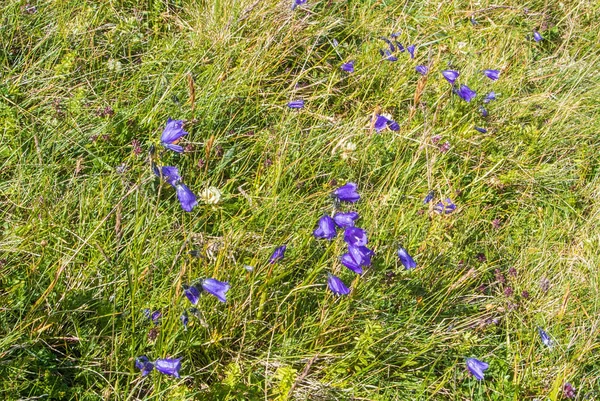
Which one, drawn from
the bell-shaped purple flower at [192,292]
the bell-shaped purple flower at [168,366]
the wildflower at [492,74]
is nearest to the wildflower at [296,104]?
the wildflower at [492,74]

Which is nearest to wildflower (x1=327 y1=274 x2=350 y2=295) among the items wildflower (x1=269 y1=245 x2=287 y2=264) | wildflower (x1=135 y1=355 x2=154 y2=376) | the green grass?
the green grass

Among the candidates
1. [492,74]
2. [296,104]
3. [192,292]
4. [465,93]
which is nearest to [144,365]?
[192,292]

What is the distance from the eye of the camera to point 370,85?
305 centimetres

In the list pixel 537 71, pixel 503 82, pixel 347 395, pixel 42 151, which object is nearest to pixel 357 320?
pixel 347 395

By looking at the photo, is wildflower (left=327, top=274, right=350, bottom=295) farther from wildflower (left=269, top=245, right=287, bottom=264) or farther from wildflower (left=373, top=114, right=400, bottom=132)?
wildflower (left=373, top=114, right=400, bottom=132)

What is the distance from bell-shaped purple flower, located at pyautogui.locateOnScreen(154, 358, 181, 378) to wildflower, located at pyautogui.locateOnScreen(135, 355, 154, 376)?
0.02 metres

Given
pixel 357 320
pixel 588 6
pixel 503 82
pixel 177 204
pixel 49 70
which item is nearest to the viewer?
pixel 357 320

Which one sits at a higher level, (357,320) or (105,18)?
(105,18)

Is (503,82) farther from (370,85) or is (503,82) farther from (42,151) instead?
(42,151)

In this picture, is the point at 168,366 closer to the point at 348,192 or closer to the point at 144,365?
the point at 144,365

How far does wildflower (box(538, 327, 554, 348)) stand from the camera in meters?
2.24

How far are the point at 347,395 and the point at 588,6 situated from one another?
11.0 ft

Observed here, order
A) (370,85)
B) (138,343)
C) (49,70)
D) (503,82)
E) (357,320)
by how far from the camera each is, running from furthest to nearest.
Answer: (503,82), (370,85), (49,70), (357,320), (138,343)

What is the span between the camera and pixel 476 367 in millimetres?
2062
